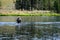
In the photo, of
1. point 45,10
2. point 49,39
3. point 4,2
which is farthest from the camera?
point 4,2

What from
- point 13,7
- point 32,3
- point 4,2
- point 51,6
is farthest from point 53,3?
point 4,2

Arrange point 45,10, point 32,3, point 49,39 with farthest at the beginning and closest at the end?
point 32,3, point 45,10, point 49,39

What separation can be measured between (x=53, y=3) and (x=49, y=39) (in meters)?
86.1

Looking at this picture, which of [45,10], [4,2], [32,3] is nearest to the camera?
[45,10]

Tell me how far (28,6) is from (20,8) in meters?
4.28

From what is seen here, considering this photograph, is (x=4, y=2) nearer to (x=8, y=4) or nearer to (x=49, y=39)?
(x=8, y=4)

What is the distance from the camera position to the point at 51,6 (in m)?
112

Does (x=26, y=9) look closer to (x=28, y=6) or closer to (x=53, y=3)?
(x=28, y=6)

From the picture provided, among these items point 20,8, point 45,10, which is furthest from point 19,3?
point 45,10

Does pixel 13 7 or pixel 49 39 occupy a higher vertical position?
pixel 49 39

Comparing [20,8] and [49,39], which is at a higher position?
[49,39]

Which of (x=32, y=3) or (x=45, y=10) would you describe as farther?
(x=32, y=3)

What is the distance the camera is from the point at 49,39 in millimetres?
27266

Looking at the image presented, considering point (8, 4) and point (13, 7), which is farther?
point (8, 4)
